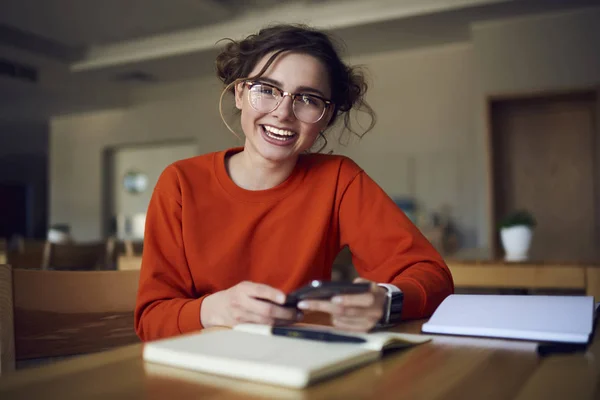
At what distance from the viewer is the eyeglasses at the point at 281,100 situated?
49.0 inches

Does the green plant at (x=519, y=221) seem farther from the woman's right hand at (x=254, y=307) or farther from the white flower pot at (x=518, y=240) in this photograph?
the woman's right hand at (x=254, y=307)

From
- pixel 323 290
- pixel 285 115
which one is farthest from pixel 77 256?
pixel 323 290

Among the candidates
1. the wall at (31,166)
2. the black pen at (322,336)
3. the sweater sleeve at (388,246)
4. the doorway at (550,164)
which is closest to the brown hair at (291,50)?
the sweater sleeve at (388,246)

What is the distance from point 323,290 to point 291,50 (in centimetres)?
70

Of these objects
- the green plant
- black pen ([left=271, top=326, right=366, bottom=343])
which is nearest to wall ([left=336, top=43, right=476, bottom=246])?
the green plant

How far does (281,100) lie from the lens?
1239 mm

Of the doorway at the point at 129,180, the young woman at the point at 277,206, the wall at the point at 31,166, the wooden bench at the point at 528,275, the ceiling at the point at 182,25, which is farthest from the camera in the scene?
the wall at the point at 31,166

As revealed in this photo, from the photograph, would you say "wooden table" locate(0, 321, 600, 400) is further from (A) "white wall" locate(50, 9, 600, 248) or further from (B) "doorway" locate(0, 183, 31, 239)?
(B) "doorway" locate(0, 183, 31, 239)

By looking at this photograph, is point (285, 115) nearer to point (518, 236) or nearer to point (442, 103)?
point (518, 236)

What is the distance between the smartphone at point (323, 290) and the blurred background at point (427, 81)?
118 inches

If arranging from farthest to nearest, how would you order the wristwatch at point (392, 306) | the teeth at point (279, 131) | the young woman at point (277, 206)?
the teeth at point (279, 131) → the young woman at point (277, 206) → the wristwatch at point (392, 306)

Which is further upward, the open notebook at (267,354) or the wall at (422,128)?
the wall at (422,128)

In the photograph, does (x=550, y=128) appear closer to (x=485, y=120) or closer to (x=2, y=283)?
(x=485, y=120)

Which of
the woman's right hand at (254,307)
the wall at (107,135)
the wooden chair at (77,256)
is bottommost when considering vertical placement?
the wooden chair at (77,256)
